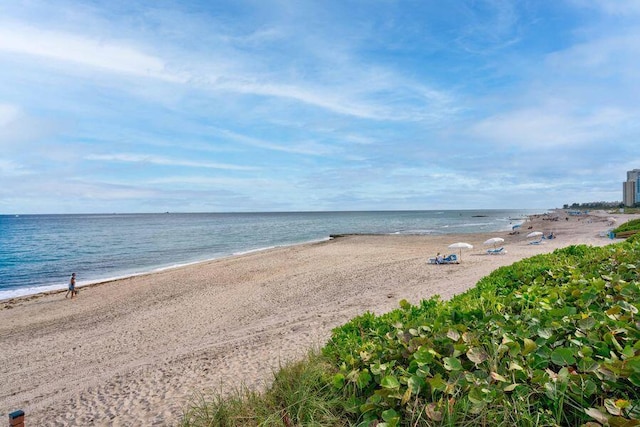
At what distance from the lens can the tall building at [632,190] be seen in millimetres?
142913

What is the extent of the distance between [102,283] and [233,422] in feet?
78.8

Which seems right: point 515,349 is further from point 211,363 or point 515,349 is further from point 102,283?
point 102,283

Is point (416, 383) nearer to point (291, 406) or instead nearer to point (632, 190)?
point (291, 406)

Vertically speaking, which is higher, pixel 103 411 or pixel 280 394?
pixel 280 394

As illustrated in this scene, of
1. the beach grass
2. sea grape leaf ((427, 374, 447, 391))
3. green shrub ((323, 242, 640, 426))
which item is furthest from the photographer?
the beach grass

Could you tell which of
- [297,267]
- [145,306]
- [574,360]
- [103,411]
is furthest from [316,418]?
[297,267]

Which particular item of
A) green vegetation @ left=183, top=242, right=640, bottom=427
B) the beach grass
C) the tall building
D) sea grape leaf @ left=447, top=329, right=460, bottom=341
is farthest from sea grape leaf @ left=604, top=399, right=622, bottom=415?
the tall building

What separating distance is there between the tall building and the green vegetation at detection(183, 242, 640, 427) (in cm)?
18255

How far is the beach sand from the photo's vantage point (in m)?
6.54

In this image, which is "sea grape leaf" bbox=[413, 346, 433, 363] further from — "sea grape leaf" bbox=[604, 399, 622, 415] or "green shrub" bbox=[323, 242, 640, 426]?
"sea grape leaf" bbox=[604, 399, 622, 415]

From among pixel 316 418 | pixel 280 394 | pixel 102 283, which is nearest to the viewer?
pixel 316 418

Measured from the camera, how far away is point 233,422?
3277 millimetres

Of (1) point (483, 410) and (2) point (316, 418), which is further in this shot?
(2) point (316, 418)

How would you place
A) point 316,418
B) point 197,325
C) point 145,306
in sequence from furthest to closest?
point 145,306 → point 197,325 → point 316,418
